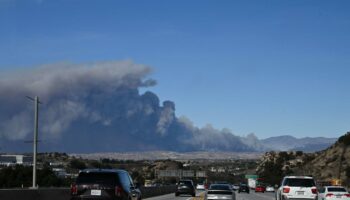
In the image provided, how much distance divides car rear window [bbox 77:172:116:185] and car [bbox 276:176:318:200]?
1372 cm

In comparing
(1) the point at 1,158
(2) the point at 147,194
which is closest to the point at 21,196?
(2) the point at 147,194

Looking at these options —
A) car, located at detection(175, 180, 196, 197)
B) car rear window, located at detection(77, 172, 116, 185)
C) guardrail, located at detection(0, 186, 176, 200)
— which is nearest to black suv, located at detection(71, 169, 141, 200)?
car rear window, located at detection(77, 172, 116, 185)

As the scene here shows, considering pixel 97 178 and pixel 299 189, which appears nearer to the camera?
pixel 97 178

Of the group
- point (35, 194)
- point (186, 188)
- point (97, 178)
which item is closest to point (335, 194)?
point (35, 194)

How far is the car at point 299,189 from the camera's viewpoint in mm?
34406

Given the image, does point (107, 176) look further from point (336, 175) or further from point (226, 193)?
point (336, 175)

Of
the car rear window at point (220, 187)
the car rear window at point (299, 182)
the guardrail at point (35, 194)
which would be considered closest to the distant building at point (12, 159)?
the car rear window at point (220, 187)

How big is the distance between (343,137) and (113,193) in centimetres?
13101

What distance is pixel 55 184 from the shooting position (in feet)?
296

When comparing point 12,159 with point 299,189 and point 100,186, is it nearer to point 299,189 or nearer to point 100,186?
point 299,189

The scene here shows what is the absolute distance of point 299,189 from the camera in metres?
34.4

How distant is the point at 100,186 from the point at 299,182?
15.0 m

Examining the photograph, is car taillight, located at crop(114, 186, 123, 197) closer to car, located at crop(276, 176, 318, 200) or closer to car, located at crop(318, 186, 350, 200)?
car, located at crop(276, 176, 318, 200)

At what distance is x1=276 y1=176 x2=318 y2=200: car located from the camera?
34406mm
